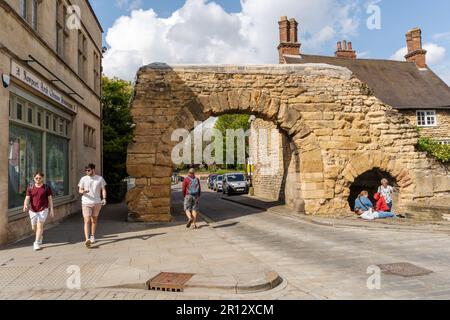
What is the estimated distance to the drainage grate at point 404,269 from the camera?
6.05m

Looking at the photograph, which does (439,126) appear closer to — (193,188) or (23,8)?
(193,188)

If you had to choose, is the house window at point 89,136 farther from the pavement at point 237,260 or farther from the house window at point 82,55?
the pavement at point 237,260

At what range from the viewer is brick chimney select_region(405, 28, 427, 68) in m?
32.2

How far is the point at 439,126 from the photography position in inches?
1096

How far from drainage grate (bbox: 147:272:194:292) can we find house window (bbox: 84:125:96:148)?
41.0ft

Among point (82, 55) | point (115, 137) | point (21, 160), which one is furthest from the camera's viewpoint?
point (115, 137)

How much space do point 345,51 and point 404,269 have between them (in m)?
30.6

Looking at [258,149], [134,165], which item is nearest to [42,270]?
[134,165]

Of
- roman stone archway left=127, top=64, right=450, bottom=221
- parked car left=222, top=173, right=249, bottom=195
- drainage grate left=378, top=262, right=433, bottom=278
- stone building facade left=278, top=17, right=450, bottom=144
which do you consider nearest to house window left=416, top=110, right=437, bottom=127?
stone building facade left=278, top=17, right=450, bottom=144

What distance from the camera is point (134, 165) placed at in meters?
12.8

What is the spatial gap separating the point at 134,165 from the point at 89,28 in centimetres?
833

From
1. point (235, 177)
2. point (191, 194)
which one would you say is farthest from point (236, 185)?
point (191, 194)

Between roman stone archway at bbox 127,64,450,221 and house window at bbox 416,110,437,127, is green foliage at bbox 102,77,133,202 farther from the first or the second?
house window at bbox 416,110,437,127

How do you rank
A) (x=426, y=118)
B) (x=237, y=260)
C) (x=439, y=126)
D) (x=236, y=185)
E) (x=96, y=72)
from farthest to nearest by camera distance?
(x=236, y=185)
(x=426, y=118)
(x=439, y=126)
(x=96, y=72)
(x=237, y=260)
